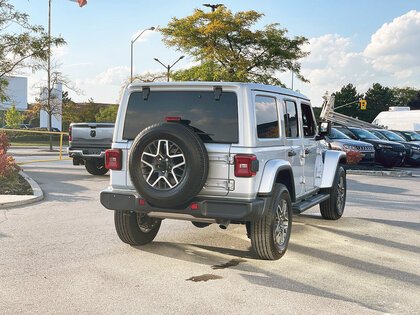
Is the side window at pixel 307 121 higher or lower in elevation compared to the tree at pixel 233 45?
lower

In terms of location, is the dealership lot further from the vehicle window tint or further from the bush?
the vehicle window tint

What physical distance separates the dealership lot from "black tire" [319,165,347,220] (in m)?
0.16

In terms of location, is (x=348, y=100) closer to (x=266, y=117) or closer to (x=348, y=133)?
(x=348, y=133)

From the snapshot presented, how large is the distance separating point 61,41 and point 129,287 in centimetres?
1624

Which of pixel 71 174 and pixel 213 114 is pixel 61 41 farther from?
pixel 213 114

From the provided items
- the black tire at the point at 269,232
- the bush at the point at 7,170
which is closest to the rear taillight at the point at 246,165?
the black tire at the point at 269,232

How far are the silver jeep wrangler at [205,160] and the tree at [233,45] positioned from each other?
104 feet

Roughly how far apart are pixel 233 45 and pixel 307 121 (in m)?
32.7

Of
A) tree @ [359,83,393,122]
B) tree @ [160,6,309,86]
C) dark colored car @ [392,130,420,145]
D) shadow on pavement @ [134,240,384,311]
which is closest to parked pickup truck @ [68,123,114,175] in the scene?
shadow on pavement @ [134,240,384,311]

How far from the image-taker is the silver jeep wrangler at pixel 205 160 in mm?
5344

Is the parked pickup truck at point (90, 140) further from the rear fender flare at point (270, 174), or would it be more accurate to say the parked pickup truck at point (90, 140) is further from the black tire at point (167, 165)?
the rear fender flare at point (270, 174)

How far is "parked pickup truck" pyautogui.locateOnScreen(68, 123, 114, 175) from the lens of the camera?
587 inches

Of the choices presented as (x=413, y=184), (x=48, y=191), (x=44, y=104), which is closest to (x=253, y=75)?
(x=44, y=104)

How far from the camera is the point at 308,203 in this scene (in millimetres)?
7043
